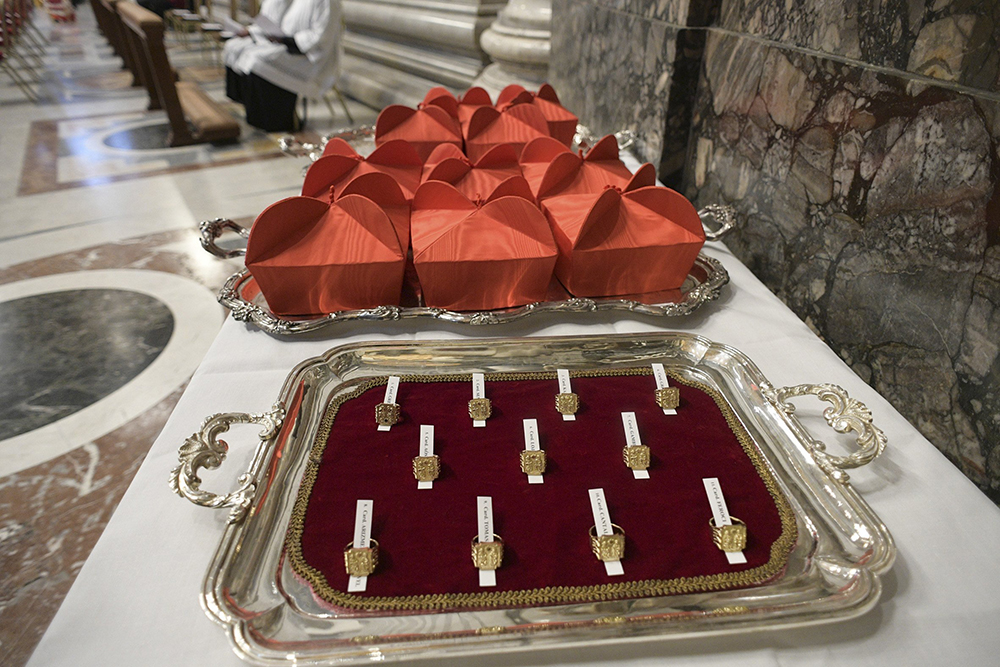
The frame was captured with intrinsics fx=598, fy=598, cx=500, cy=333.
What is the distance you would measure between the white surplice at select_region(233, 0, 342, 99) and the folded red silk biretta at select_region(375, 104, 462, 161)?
202 centimetres

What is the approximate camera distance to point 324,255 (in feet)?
2.39

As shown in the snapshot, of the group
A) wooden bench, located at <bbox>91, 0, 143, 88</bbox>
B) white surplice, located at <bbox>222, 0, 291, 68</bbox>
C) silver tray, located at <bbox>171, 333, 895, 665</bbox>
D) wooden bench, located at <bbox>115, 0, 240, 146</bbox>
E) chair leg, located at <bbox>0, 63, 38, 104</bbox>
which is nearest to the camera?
silver tray, located at <bbox>171, 333, 895, 665</bbox>

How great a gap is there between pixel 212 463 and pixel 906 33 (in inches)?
33.9

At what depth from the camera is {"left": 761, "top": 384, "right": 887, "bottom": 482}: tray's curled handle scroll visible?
523 mm

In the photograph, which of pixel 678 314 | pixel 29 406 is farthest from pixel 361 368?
pixel 29 406

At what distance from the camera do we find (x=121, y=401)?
125 cm

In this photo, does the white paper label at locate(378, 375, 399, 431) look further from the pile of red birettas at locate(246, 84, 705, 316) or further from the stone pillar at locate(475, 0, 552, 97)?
the stone pillar at locate(475, 0, 552, 97)

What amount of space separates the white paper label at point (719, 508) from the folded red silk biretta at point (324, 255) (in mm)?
437

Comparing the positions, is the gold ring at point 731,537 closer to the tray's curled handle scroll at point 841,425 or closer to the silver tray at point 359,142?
the tray's curled handle scroll at point 841,425

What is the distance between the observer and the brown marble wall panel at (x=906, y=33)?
0.59 meters

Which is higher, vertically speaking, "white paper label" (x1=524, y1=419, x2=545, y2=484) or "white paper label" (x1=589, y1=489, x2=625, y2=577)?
"white paper label" (x1=524, y1=419, x2=545, y2=484)

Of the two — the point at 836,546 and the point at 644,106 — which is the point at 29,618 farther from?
the point at 644,106

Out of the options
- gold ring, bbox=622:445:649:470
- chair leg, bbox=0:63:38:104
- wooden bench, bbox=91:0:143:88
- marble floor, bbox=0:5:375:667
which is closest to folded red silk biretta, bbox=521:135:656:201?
gold ring, bbox=622:445:649:470

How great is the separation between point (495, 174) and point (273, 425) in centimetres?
58
